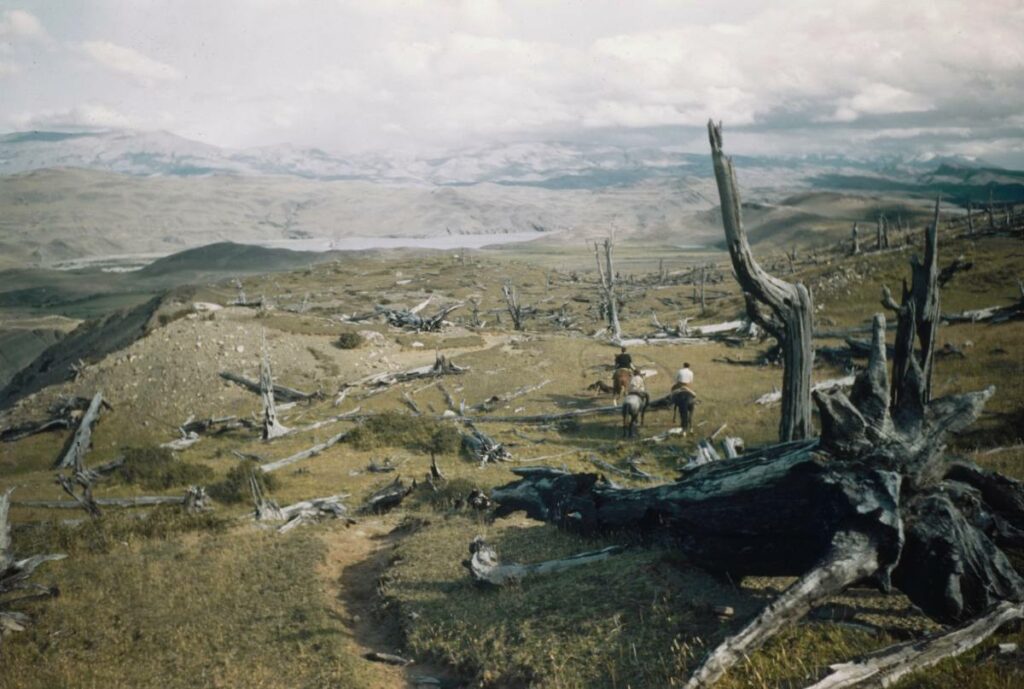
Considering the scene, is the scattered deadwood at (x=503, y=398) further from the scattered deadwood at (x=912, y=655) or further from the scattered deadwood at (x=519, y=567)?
the scattered deadwood at (x=912, y=655)

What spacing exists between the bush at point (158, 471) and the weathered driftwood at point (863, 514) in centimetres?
1817

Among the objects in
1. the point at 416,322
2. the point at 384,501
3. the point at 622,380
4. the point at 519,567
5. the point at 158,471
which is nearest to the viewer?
the point at 519,567

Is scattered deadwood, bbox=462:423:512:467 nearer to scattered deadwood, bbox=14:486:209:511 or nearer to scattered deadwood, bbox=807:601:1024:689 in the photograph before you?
scattered deadwood, bbox=14:486:209:511

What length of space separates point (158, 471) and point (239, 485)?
4184 mm

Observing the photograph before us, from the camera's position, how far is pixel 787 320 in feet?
41.4

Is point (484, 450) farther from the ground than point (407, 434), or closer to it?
farther from the ground

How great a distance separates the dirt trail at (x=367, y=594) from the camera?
862 centimetres

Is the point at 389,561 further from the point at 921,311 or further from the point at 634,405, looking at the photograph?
the point at 634,405

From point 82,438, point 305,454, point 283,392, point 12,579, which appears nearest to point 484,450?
point 305,454

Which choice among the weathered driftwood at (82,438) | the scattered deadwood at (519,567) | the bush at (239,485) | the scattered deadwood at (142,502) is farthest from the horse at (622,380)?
the weathered driftwood at (82,438)

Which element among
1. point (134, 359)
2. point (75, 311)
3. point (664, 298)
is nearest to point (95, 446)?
point (134, 359)

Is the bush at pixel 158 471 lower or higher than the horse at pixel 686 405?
lower

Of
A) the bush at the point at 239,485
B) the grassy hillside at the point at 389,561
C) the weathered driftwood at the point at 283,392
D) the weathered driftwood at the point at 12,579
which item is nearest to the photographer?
the grassy hillside at the point at 389,561

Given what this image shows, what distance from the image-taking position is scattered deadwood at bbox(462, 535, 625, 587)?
9.71 meters
